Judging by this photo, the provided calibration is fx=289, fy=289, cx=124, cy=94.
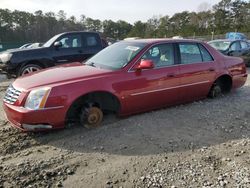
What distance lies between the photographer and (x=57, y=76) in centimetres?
482

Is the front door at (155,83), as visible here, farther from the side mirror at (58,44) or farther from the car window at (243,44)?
the car window at (243,44)

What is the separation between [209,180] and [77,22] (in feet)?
212

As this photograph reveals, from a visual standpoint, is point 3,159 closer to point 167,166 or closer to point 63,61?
point 167,166

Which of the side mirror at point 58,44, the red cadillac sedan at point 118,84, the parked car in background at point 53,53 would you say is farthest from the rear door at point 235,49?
the side mirror at point 58,44

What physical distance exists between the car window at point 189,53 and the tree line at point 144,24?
41.9 metres

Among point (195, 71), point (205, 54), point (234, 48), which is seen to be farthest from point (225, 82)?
point (234, 48)

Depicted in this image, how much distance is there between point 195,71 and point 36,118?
342 centimetres

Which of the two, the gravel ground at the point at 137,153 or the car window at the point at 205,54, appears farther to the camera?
the car window at the point at 205,54

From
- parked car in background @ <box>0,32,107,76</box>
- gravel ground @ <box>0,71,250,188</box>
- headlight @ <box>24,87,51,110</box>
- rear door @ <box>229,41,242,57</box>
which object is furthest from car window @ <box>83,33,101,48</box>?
headlight @ <box>24,87,51,110</box>

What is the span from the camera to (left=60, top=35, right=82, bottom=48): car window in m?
9.94

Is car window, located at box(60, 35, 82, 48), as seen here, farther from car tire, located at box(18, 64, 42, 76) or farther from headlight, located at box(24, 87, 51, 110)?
headlight, located at box(24, 87, 51, 110)

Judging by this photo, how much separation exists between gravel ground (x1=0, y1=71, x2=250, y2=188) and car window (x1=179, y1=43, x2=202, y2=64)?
1173mm

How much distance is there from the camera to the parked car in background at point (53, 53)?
909 centimetres

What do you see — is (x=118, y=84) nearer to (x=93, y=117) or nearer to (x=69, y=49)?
(x=93, y=117)
